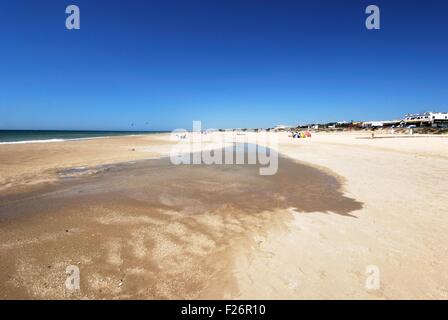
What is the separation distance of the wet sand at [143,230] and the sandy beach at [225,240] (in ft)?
0.08

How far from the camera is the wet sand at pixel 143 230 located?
3910mm

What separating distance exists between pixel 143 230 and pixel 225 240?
1946 millimetres

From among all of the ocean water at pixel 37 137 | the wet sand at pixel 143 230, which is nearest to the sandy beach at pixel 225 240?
the wet sand at pixel 143 230

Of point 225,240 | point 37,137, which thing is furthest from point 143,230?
point 37,137

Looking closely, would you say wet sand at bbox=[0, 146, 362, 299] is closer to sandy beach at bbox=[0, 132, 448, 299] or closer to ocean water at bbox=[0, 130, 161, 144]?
sandy beach at bbox=[0, 132, 448, 299]

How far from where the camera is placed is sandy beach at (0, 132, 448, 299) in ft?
12.6

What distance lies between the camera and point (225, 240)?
5.39m

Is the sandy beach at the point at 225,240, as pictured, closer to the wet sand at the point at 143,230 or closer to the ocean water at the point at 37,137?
the wet sand at the point at 143,230

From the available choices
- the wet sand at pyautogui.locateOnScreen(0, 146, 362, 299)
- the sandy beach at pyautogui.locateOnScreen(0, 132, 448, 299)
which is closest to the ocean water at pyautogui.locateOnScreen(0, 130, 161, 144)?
the wet sand at pyautogui.locateOnScreen(0, 146, 362, 299)

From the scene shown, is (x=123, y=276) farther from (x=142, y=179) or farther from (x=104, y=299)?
(x=142, y=179)

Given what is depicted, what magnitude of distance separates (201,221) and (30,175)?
1051 centimetres

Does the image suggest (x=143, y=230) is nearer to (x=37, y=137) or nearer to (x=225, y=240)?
(x=225, y=240)
